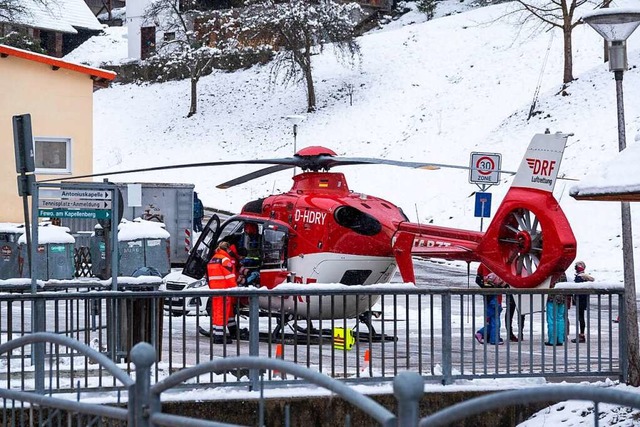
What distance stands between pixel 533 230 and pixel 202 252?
248 inches

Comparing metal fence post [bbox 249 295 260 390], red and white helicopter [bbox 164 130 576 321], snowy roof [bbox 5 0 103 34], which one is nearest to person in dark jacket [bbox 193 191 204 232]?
red and white helicopter [bbox 164 130 576 321]

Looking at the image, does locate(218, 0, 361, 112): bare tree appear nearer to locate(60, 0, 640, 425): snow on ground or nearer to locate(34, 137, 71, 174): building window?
locate(60, 0, 640, 425): snow on ground

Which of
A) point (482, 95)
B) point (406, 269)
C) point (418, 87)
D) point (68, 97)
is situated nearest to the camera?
point (406, 269)

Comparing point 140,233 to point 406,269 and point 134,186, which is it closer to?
point 134,186

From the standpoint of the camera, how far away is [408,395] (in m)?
4.11

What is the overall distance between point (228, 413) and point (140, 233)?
1869 centimetres

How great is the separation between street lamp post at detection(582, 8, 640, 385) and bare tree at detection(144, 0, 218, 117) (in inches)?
1987

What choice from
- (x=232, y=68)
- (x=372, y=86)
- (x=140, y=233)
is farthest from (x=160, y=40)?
(x=140, y=233)

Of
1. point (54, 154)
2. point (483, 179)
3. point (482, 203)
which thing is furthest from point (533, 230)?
point (54, 154)

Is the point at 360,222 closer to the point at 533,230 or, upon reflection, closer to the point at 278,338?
the point at 533,230

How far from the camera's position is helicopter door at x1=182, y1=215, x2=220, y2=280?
20484mm

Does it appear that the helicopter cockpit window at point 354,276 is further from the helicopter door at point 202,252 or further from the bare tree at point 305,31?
the bare tree at point 305,31

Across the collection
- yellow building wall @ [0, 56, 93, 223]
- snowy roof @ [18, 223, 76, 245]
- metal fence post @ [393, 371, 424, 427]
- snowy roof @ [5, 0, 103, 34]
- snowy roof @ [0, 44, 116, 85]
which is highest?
snowy roof @ [5, 0, 103, 34]

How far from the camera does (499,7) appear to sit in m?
65.5
